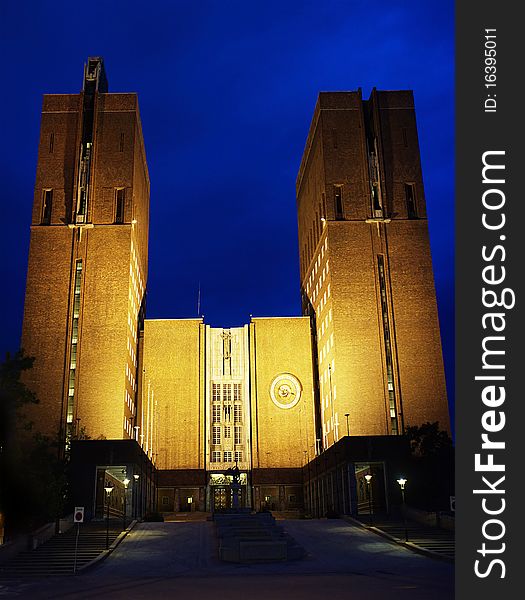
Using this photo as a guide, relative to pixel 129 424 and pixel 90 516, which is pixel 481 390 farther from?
pixel 129 424

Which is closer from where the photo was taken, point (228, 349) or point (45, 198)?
point (45, 198)

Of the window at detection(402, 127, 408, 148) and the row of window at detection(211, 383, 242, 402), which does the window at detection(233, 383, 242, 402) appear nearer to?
the row of window at detection(211, 383, 242, 402)

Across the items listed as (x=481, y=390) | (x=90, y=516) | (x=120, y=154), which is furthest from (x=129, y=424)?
(x=481, y=390)

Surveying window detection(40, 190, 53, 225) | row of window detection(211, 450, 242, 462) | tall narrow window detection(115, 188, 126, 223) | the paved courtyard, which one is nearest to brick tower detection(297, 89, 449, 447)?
row of window detection(211, 450, 242, 462)

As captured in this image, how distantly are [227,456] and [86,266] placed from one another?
26.5 meters

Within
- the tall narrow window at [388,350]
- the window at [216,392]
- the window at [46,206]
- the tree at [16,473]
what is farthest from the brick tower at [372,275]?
the tree at [16,473]

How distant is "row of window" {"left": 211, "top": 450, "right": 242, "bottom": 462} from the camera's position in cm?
7858

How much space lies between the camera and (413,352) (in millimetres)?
68625

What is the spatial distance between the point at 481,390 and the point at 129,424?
6599 centimetres

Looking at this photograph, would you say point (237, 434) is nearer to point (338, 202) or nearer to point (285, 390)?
point (285, 390)

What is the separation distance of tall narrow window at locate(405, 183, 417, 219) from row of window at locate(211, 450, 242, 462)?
32.4 metres

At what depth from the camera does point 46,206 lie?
73.4 m

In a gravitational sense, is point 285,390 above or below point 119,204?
below

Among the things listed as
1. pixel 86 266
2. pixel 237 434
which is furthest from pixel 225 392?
pixel 86 266
